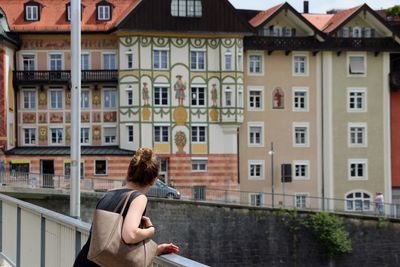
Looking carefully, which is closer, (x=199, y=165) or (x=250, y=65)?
(x=199, y=165)

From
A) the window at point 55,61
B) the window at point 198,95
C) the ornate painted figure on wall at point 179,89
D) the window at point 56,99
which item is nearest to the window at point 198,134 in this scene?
the window at point 198,95

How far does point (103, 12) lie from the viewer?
54.2 metres

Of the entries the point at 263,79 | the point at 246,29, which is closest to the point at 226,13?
the point at 246,29

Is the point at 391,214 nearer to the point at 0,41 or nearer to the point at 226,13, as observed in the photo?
the point at 226,13

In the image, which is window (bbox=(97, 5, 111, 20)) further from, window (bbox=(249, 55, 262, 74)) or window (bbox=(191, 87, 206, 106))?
window (bbox=(249, 55, 262, 74))

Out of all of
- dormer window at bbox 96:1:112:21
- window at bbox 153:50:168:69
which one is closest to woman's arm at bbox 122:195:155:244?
window at bbox 153:50:168:69

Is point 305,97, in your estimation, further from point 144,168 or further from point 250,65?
point 144,168

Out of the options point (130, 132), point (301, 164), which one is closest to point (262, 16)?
point (301, 164)

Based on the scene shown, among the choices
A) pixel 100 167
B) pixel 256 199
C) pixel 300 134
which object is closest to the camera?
pixel 100 167

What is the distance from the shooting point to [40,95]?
Result: 5284cm

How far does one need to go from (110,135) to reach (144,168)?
47269mm

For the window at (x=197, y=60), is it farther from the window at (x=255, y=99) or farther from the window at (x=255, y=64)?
the window at (x=255, y=99)

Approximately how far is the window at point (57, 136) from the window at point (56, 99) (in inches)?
57.7

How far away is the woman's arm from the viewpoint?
5.59 metres
